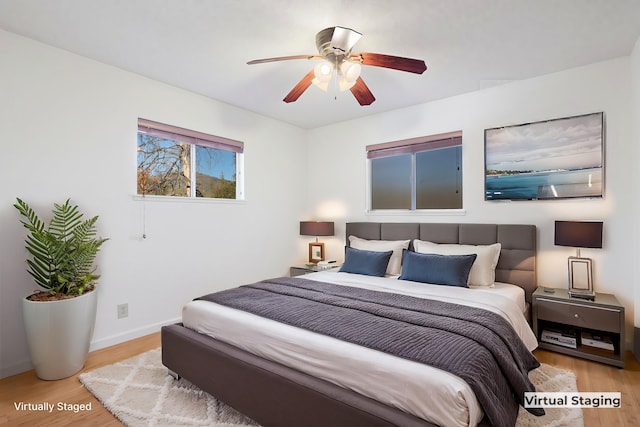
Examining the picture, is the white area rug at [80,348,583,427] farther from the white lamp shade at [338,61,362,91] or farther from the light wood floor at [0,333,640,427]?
the white lamp shade at [338,61,362,91]

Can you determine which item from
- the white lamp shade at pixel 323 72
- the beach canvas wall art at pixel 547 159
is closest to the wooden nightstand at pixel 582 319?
the beach canvas wall art at pixel 547 159

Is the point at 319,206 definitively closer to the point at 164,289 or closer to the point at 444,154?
the point at 444,154

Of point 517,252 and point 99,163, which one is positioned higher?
point 99,163

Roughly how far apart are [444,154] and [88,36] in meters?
Result: 3.70

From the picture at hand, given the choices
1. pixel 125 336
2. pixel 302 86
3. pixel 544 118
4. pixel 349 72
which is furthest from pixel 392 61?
pixel 125 336

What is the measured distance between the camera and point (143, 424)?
1856 millimetres

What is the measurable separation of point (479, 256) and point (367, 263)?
1.08m

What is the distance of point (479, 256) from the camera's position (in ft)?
10.2

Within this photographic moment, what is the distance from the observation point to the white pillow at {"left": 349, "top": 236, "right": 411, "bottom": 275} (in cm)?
356

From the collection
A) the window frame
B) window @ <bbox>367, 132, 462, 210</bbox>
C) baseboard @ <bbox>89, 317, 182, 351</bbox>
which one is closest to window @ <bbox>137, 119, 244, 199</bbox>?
baseboard @ <bbox>89, 317, 182, 351</bbox>

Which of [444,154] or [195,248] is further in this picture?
[444,154]

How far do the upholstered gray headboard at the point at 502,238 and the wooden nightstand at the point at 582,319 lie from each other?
0.78 ft

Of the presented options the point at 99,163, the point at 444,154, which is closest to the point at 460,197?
the point at 444,154

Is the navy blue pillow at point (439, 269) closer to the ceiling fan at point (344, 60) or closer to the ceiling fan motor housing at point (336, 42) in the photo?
the ceiling fan at point (344, 60)
